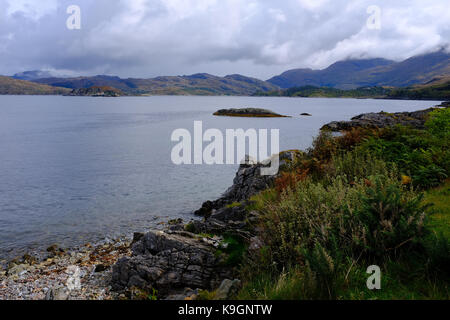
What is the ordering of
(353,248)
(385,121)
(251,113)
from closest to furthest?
Answer: 1. (353,248)
2. (385,121)
3. (251,113)

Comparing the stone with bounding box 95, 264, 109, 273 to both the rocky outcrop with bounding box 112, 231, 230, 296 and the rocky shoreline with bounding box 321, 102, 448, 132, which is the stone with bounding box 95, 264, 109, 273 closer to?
the rocky outcrop with bounding box 112, 231, 230, 296

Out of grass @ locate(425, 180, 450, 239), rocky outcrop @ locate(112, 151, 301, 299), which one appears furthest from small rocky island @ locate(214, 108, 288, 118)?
rocky outcrop @ locate(112, 151, 301, 299)

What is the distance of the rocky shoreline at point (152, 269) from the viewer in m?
Answer: 8.82

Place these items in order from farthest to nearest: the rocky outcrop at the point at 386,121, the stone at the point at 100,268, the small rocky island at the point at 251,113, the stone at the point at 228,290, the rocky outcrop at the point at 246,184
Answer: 1. the small rocky island at the point at 251,113
2. the rocky outcrop at the point at 386,121
3. the rocky outcrop at the point at 246,184
4. the stone at the point at 100,268
5. the stone at the point at 228,290

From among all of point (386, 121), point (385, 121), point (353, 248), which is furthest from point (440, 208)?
point (385, 121)

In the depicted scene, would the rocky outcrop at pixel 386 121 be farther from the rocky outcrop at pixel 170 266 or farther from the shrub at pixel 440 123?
the rocky outcrop at pixel 170 266

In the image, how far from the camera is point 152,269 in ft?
30.8

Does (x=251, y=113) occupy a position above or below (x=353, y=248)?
above

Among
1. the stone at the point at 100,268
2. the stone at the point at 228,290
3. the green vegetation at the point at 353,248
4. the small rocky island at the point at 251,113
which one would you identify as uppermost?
the small rocky island at the point at 251,113

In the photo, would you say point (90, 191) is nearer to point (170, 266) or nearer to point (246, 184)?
point (246, 184)

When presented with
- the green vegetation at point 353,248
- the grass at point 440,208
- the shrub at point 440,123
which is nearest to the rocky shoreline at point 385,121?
the shrub at point 440,123
